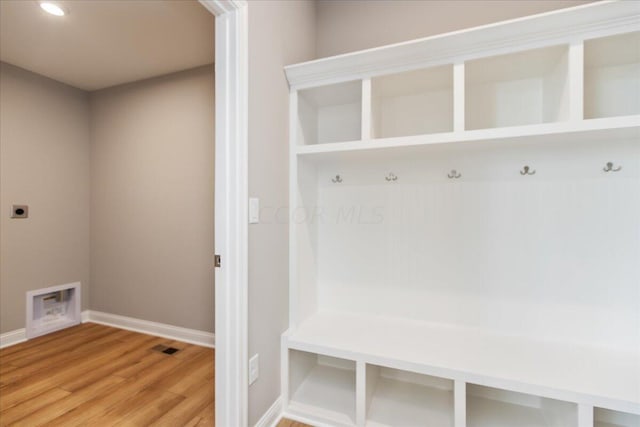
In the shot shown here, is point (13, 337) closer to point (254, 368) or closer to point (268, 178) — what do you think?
point (254, 368)

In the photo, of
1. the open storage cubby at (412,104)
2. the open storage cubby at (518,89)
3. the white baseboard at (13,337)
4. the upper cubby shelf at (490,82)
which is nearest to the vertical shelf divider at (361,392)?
the upper cubby shelf at (490,82)

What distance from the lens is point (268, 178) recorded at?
5.06 feet

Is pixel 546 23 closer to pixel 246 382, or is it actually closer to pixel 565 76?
pixel 565 76

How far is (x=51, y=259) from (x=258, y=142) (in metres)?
2.72

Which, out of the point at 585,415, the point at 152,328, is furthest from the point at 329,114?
the point at 152,328

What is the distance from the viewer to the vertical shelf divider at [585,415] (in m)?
1.18

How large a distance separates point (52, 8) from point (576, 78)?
2.90m

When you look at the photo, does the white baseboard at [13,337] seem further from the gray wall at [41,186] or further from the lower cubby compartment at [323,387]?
the lower cubby compartment at [323,387]

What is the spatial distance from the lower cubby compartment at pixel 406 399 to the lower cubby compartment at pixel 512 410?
132 millimetres

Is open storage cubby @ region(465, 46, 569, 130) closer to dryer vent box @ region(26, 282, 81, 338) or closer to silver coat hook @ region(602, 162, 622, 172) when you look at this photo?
silver coat hook @ region(602, 162, 622, 172)

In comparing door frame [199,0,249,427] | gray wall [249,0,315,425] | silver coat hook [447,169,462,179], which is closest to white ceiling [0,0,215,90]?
gray wall [249,0,315,425]

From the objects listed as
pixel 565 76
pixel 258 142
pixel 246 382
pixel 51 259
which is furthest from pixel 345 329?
pixel 51 259

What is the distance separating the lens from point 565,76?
1.35 meters

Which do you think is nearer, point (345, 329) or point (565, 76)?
point (565, 76)
